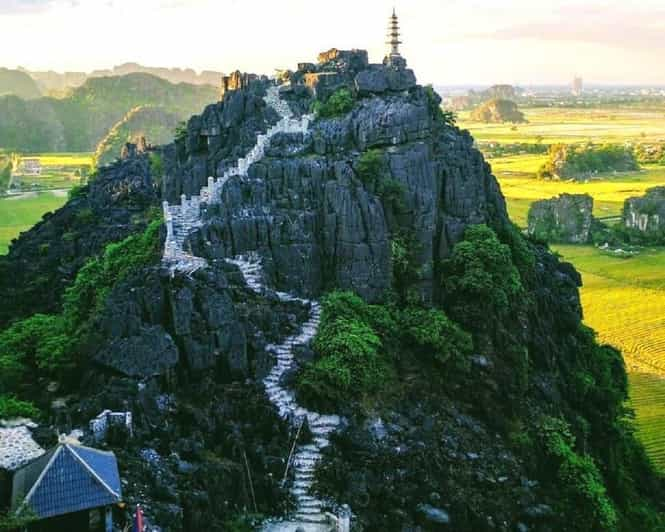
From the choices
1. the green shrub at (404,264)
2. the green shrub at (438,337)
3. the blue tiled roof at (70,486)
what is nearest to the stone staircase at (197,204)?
the green shrub at (404,264)

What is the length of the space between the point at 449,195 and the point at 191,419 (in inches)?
699

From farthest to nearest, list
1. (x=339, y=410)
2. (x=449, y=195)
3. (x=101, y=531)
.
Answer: (x=449, y=195) → (x=339, y=410) → (x=101, y=531)

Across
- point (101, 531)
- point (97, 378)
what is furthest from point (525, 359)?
point (101, 531)

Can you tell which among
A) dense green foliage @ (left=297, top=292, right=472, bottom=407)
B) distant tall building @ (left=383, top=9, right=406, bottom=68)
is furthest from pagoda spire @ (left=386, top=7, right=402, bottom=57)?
Result: dense green foliage @ (left=297, top=292, right=472, bottom=407)

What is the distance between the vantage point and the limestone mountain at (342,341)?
87.4 feet

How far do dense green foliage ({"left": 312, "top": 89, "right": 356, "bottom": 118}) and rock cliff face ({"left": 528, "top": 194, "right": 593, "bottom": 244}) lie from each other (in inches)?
2286

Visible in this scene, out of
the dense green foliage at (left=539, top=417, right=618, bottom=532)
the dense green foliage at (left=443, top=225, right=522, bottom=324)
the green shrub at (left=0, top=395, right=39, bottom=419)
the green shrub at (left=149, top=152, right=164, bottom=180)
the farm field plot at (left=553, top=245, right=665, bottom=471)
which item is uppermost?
the green shrub at (left=149, top=152, right=164, bottom=180)

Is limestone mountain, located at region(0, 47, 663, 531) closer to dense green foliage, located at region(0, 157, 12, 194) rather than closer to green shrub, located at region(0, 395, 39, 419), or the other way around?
green shrub, located at region(0, 395, 39, 419)

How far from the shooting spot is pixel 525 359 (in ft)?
117

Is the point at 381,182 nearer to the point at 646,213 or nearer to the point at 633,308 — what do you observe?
the point at 633,308

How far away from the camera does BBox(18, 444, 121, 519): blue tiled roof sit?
19016 mm

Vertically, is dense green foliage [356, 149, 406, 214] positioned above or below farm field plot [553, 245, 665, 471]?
above

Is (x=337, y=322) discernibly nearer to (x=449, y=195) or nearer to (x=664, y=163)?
(x=449, y=195)

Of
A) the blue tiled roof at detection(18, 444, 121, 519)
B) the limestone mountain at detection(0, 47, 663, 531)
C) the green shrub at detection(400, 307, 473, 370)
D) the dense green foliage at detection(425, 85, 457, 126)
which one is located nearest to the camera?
the blue tiled roof at detection(18, 444, 121, 519)
